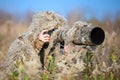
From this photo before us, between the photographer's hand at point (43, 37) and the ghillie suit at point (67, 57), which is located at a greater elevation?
the photographer's hand at point (43, 37)

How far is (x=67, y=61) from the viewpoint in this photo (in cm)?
293

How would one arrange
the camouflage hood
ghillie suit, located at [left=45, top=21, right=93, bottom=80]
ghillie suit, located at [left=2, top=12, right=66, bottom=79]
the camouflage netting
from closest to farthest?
1. ghillie suit, located at [left=45, top=21, right=93, bottom=80]
2. the camouflage netting
3. ghillie suit, located at [left=2, top=12, right=66, bottom=79]
4. the camouflage hood

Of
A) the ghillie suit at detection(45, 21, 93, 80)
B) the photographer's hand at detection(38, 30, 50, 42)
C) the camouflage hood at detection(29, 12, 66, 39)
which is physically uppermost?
the camouflage hood at detection(29, 12, 66, 39)

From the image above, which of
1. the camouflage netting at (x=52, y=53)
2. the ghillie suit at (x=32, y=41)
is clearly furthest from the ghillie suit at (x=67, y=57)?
the ghillie suit at (x=32, y=41)

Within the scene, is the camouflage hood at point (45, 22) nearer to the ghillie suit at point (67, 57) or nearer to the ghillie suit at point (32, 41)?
the ghillie suit at point (32, 41)

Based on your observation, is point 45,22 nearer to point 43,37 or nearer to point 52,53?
point 43,37

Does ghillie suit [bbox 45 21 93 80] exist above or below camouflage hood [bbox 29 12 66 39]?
below

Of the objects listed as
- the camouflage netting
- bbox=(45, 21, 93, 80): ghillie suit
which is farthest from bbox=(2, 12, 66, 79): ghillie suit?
bbox=(45, 21, 93, 80): ghillie suit

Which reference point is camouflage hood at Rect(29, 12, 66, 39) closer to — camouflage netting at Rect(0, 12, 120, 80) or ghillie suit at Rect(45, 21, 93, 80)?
camouflage netting at Rect(0, 12, 120, 80)

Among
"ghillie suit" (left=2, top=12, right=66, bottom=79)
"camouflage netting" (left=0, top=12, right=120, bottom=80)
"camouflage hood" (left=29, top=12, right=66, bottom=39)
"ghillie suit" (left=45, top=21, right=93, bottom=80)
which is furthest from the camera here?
"camouflage hood" (left=29, top=12, right=66, bottom=39)

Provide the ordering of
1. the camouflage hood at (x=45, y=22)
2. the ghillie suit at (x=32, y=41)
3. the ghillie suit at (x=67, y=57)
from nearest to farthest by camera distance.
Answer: the ghillie suit at (x=67, y=57) < the ghillie suit at (x=32, y=41) < the camouflage hood at (x=45, y=22)

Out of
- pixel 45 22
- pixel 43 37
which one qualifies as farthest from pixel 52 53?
pixel 45 22

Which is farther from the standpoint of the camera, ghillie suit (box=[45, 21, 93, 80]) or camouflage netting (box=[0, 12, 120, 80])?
camouflage netting (box=[0, 12, 120, 80])

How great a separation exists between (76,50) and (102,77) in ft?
1.05
